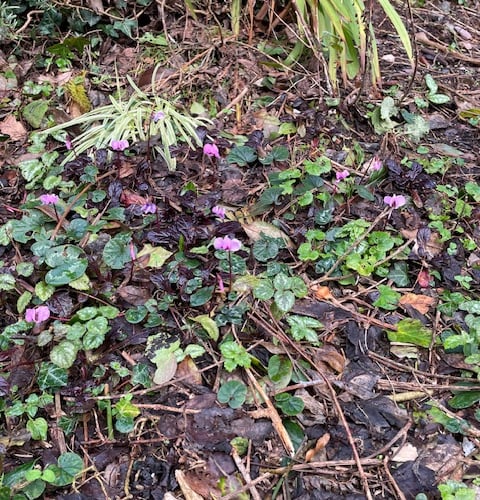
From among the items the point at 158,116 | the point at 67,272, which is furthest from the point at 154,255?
the point at 158,116

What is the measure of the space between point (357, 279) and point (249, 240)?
Result: 425mm

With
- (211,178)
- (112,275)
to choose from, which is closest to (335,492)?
(112,275)

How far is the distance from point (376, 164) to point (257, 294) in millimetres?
867

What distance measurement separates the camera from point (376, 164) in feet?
7.22

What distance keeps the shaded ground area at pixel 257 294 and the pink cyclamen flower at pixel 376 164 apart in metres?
0.01

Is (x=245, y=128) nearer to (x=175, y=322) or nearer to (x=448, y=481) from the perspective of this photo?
(x=175, y=322)

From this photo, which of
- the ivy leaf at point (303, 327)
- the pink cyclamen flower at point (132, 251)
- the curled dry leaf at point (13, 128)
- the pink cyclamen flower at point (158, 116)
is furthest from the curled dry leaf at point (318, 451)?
the curled dry leaf at point (13, 128)

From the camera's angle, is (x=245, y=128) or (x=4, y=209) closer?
(x=4, y=209)

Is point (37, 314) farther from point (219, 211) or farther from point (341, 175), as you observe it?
point (341, 175)

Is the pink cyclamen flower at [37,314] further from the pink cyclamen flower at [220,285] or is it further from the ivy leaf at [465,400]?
the ivy leaf at [465,400]

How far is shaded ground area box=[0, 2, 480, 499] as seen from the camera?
146cm

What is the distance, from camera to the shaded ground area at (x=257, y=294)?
146 centimetres

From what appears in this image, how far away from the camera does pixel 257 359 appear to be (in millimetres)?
1628

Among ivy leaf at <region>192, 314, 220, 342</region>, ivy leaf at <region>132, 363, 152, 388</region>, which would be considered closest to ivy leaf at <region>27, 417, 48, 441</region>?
ivy leaf at <region>132, 363, 152, 388</region>
